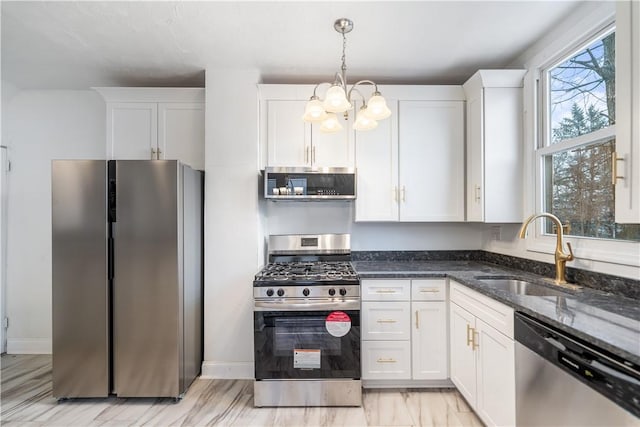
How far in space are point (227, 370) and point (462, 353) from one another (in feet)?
5.93

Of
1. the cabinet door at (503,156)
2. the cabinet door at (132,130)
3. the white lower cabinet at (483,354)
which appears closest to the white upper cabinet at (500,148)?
the cabinet door at (503,156)

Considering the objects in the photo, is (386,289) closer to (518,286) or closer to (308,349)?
(308,349)

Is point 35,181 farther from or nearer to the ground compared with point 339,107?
nearer to the ground

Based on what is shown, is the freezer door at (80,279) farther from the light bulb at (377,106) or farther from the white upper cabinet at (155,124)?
the light bulb at (377,106)

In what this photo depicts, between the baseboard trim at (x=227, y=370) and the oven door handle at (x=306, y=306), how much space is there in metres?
0.74

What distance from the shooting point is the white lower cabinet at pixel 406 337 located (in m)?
2.32

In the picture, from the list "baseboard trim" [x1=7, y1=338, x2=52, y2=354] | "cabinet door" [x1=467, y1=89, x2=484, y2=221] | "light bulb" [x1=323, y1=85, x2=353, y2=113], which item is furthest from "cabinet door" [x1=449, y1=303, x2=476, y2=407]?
"baseboard trim" [x1=7, y1=338, x2=52, y2=354]

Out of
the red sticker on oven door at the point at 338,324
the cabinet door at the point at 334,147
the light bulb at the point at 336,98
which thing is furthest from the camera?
the cabinet door at the point at 334,147

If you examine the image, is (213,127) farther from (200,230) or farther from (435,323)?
(435,323)

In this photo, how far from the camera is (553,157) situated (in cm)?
219

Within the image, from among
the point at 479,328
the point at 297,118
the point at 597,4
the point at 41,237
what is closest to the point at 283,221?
the point at 297,118

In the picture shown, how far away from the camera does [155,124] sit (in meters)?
2.74

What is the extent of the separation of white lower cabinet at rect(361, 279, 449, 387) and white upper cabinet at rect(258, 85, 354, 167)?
1.19 meters

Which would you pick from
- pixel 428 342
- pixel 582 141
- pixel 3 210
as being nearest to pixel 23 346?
pixel 3 210
